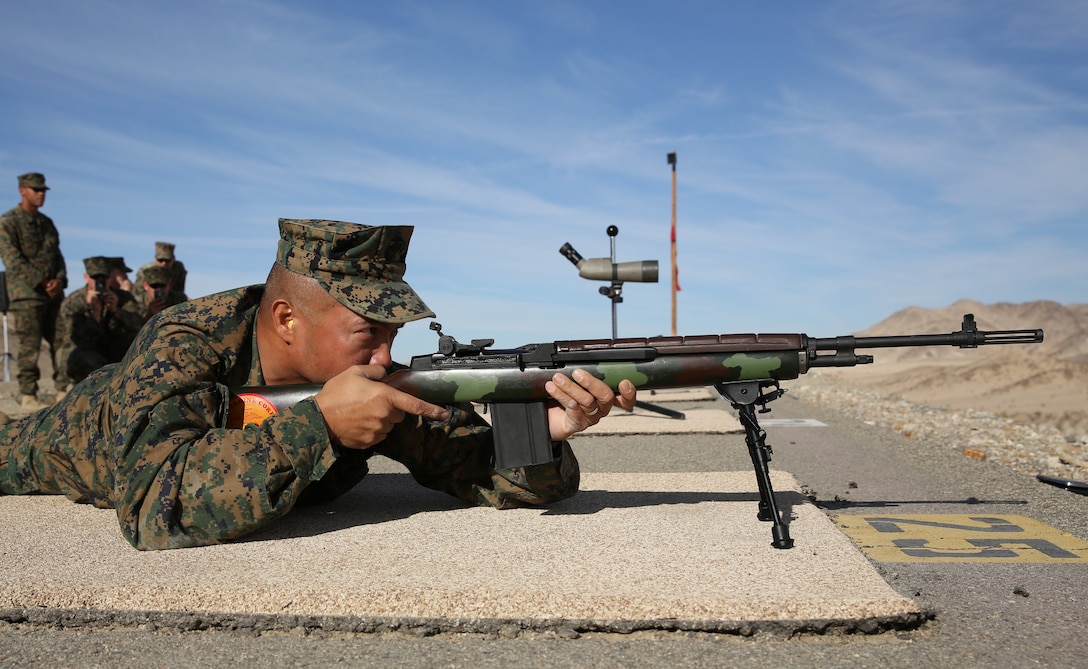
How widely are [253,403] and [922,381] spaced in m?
22.9

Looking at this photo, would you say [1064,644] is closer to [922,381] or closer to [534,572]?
[534,572]

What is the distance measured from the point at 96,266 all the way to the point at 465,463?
877cm

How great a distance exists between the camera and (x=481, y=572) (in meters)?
2.98

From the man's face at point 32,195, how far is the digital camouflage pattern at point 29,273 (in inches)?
3.6

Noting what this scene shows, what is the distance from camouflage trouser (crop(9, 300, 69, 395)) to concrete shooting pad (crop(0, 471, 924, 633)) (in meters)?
7.51

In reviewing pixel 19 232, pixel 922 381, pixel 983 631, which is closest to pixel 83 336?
pixel 19 232

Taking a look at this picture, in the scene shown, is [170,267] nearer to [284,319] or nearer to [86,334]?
[86,334]

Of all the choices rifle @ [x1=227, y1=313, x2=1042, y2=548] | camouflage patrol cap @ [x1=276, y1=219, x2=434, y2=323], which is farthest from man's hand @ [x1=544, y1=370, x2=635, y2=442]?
camouflage patrol cap @ [x1=276, y1=219, x2=434, y2=323]

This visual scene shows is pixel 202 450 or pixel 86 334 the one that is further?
pixel 86 334

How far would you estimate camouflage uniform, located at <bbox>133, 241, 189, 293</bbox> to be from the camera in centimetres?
1240

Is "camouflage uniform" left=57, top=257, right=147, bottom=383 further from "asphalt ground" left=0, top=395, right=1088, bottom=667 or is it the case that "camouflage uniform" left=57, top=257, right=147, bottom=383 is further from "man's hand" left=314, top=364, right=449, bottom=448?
"asphalt ground" left=0, top=395, right=1088, bottom=667

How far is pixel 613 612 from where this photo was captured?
2.64m

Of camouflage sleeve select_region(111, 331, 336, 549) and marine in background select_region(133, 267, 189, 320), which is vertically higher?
marine in background select_region(133, 267, 189, 320)

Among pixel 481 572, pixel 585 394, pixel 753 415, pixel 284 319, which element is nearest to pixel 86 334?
pixel 284 319
